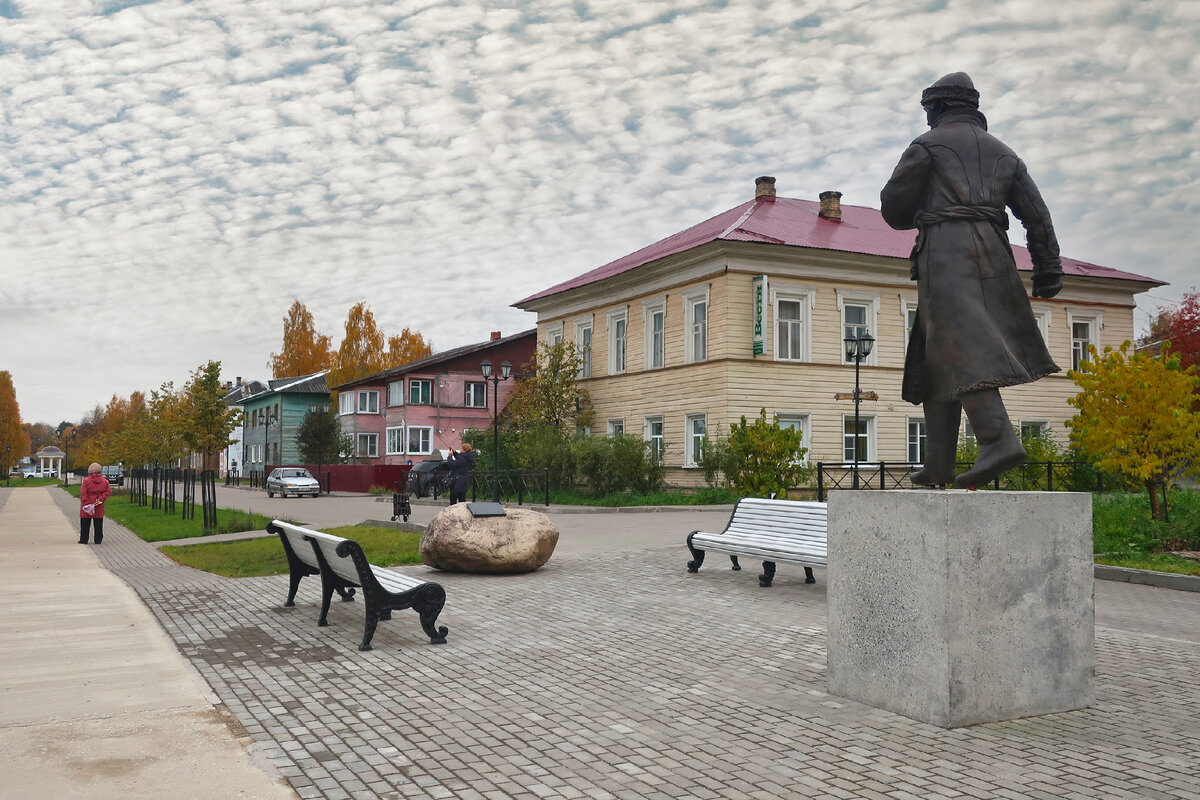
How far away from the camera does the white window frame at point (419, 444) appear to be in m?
51.3

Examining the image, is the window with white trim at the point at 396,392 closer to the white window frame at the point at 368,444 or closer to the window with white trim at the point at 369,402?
the window with white trim at the point at 369,402

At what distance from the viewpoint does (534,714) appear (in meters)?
5.72

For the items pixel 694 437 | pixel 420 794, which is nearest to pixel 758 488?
pixel 694 437

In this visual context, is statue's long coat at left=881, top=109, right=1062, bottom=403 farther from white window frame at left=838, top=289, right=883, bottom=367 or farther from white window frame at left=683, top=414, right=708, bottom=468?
white window frame at left=838, top=289, right=883, bottom=367

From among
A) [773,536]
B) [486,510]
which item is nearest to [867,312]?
[773,536]

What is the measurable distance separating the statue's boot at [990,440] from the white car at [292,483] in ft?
138

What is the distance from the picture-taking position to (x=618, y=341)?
3712 cm

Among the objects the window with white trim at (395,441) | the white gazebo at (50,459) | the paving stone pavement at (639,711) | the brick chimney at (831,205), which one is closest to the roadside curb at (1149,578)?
the paving stone pavement at (639,711)

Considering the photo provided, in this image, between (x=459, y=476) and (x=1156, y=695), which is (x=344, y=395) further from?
(x=1156, y=695)

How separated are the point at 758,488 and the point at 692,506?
6.06ft

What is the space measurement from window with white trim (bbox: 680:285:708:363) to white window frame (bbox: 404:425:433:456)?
2231cm

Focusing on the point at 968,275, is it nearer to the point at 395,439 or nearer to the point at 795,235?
the point at 795,235

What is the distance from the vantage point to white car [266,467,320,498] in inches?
1772

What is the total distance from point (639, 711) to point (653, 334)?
29.8 metres
